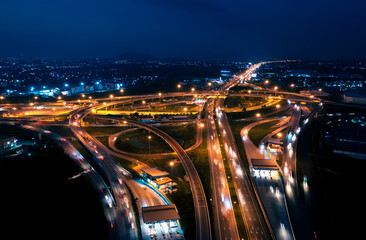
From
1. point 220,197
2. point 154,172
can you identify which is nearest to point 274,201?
point 220,197

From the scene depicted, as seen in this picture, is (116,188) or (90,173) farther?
(90,173)

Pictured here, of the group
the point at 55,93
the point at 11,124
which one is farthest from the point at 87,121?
the point at 55,93

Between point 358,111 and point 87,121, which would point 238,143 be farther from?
point 358,111

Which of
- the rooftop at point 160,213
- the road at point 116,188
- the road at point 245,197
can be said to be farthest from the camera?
the rooftop at point 160,213

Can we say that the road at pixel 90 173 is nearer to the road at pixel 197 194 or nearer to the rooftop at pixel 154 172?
the rooftop at pixel 154 172

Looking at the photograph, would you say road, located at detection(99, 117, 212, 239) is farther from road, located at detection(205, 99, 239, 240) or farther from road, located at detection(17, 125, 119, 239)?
road, located at detection(17, 125, 119, 239)

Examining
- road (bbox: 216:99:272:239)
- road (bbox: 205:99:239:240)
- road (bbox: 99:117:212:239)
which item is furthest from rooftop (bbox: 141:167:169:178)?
road (bbox: 216:99:272:239)

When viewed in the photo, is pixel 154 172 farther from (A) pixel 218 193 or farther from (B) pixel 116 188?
(A) pixel 218 193

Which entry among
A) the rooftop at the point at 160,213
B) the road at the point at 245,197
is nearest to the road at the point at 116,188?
the rooftop at the point at 160,213
